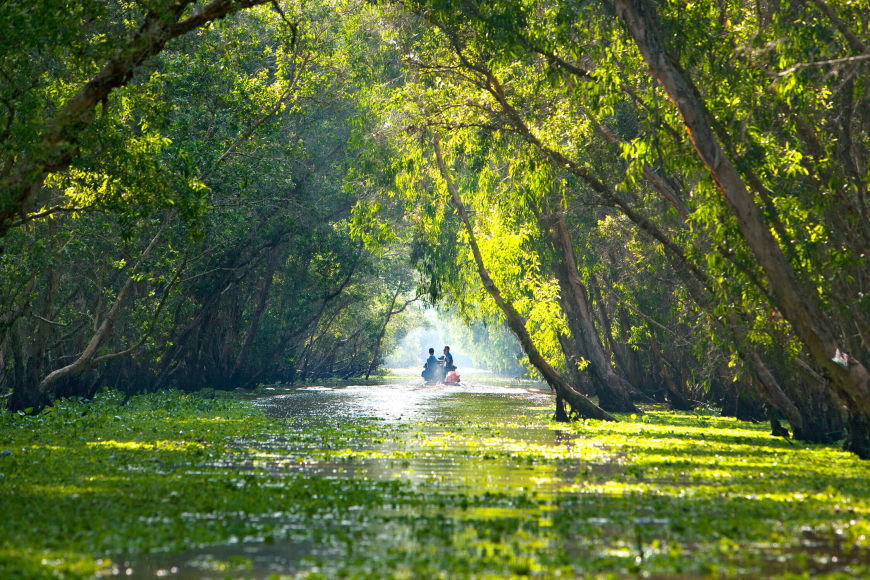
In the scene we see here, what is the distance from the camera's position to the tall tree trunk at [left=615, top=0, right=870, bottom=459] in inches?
417

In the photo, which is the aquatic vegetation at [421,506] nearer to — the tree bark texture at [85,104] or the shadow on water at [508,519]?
the shadow on water at [508,519]

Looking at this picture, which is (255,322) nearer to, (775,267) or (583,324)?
(583,324)

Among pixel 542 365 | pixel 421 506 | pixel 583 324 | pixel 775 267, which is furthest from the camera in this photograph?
pixel 583 324

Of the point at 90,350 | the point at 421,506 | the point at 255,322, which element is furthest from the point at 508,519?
the point at 255,322

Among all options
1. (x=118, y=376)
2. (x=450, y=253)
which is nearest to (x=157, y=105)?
(x=450, y=253)

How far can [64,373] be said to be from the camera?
17.6 meters

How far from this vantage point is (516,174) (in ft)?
Answer: 54.0

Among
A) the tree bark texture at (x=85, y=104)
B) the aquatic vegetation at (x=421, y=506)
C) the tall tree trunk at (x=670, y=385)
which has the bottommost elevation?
the aquatic vegetation at (x=421, y=506)

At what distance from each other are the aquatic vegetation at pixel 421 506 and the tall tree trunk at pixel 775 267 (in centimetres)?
97

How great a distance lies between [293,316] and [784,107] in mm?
27680

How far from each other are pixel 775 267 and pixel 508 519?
19.4ft

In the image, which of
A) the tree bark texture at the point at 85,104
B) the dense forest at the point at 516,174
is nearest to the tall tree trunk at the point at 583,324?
the dense forest at the point at 516,174

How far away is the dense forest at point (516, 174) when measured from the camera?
35.6 feet

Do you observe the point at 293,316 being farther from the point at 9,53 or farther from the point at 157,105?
the point at 9,53
